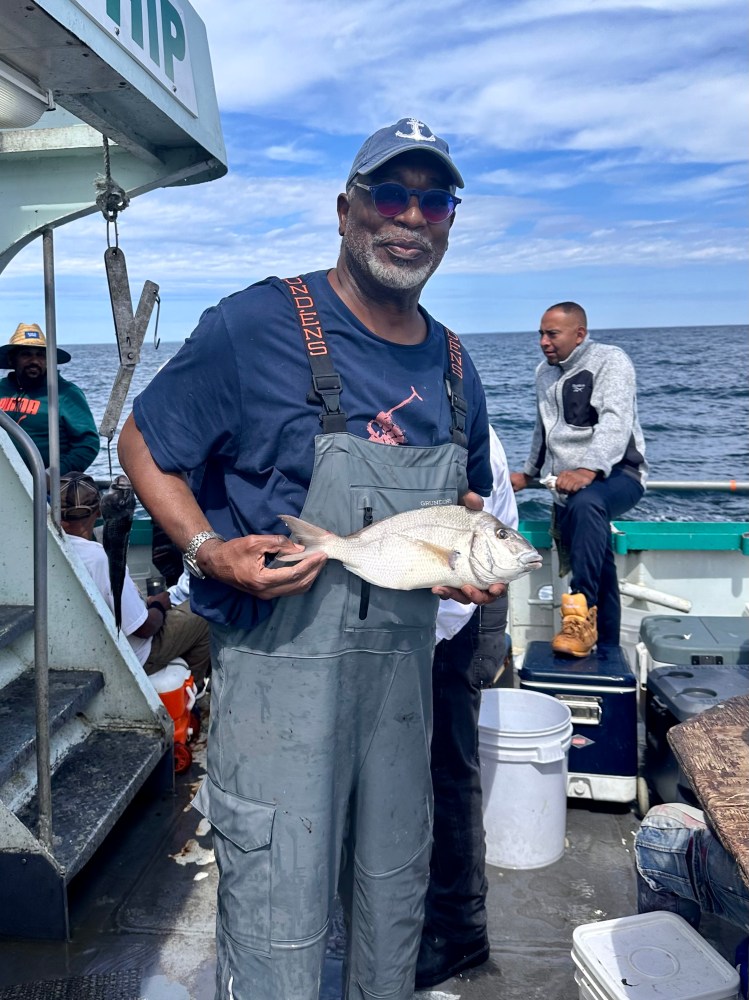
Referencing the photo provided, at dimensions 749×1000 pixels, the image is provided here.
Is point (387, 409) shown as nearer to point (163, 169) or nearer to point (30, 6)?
point (30, 6)

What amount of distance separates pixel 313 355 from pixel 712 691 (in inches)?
109

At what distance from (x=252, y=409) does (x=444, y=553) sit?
611 millimetres

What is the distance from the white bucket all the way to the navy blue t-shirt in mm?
1910

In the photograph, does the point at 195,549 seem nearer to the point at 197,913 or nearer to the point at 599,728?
the point at 197,913

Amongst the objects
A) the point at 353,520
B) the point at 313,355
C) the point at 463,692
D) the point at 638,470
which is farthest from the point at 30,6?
the point at 638,470

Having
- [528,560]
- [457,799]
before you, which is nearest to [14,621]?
[457,799]

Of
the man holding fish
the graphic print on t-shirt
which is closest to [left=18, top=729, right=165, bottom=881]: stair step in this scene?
the man holding fish

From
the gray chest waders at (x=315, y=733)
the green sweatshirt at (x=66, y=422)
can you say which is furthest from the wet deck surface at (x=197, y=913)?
the green sweatshirt at (x=66, y=422)

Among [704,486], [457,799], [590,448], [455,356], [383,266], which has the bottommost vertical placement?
[457,799]

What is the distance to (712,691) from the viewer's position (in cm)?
393

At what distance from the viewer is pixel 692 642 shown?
15.0 ft

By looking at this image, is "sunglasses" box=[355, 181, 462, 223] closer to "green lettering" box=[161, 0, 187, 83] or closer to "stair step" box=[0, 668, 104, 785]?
"green lettering" box=[161, 0, 187, 83]

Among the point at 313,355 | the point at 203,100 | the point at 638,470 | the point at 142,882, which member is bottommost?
the point at 142,882

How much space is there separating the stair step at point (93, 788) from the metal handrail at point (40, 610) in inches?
8.9
